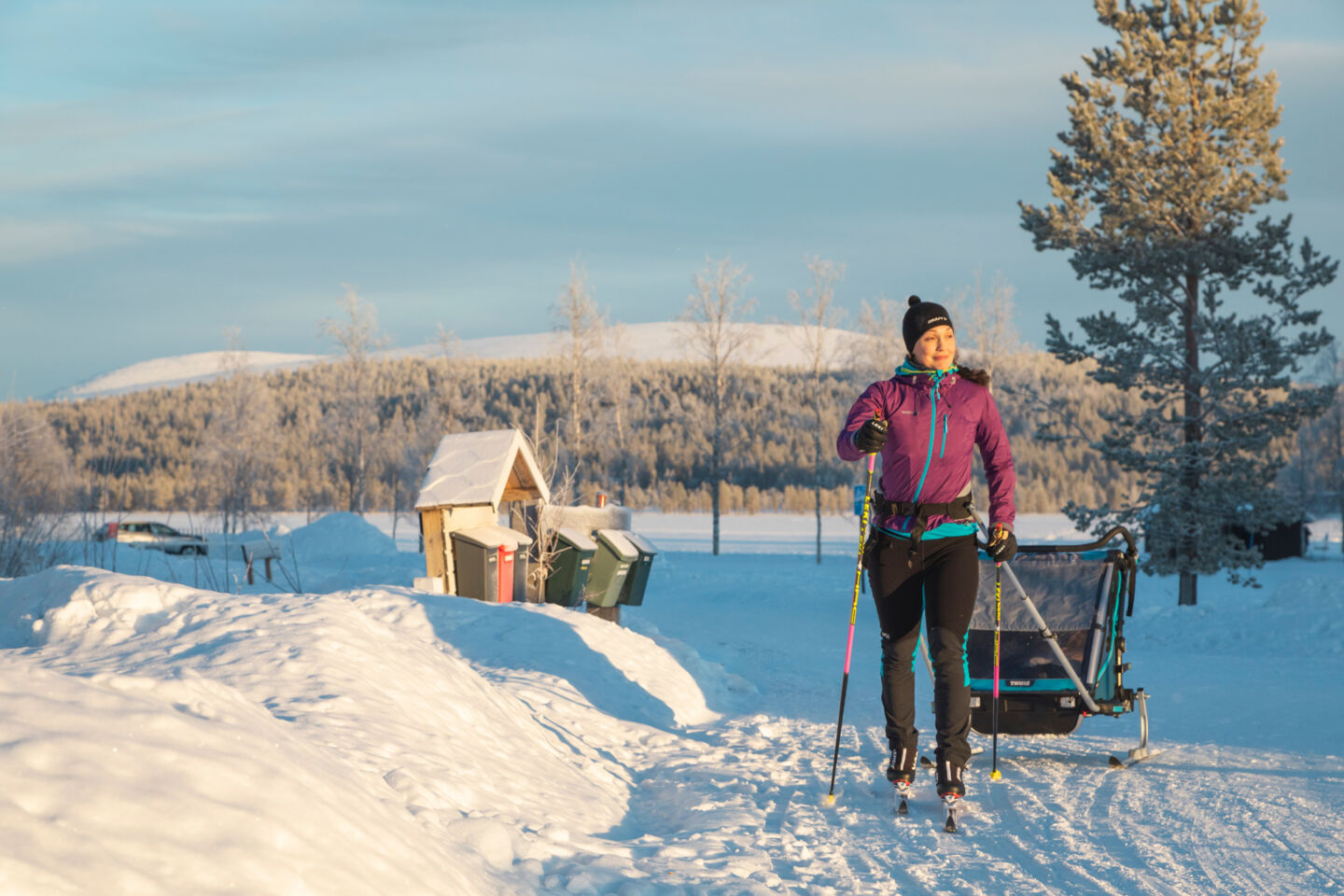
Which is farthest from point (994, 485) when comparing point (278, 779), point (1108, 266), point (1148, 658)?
point (1108, 266)

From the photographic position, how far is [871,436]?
15.4 ft

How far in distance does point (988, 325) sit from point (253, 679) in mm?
38886

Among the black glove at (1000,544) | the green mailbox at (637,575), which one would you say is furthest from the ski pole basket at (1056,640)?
the green mailbox at (637,575)

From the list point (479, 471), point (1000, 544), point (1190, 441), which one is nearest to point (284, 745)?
point (1000, 544)

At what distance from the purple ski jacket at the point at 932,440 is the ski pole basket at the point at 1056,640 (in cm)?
104

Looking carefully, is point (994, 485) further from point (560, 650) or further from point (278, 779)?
point (560, 650)

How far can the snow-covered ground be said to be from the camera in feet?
8.67

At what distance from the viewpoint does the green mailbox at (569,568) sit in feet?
43.9

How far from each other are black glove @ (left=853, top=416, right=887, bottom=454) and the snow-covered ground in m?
1.63

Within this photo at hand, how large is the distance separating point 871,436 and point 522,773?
2226 mm

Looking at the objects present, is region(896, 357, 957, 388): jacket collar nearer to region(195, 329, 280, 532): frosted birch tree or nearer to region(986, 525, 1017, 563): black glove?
region(986, 525, 1017, 563): black glove

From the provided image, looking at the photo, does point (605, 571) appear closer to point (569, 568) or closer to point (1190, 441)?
point (569, 568)

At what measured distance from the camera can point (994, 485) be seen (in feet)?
16.1

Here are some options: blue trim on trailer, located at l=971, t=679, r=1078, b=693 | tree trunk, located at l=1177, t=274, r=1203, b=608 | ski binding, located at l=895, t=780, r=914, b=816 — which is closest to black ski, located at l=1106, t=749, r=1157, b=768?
blue trim on trailer, located at l=971, t=679, r=1078, b=693
